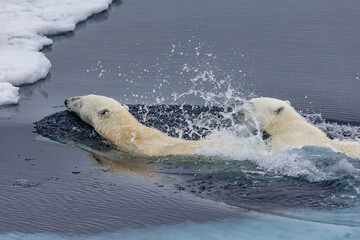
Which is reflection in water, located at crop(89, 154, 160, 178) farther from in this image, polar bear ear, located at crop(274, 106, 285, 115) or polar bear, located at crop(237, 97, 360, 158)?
polar bear ear, located at crop(274, 106, 285, 115)

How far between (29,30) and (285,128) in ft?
19.6

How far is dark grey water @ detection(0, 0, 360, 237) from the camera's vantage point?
7.04 meters

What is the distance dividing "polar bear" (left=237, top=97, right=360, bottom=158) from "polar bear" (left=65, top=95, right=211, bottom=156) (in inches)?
34.8

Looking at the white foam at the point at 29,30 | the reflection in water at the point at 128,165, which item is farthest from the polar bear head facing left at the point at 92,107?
the white foam at the point at 29,30

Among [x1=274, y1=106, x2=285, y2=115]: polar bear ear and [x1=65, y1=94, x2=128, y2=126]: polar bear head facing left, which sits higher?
[x1=274, y1=106, x2=285, y2=115]: polar bear ear

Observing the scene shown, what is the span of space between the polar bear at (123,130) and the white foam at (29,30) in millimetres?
1267

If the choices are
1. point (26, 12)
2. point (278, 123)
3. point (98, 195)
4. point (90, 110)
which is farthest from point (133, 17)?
point (98, 195)

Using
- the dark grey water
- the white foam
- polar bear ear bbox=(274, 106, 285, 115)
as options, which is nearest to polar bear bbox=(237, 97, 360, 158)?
polar bear ear bbox=(274, 106, 285, 115)

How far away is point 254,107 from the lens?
913cm

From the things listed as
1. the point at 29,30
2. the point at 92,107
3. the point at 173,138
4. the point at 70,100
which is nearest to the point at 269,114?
the point at 173,138

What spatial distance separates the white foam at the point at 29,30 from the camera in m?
11.0

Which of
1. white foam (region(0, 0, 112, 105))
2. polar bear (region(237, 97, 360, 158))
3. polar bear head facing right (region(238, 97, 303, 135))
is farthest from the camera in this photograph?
white foam (region(0, 0, 112, 105))

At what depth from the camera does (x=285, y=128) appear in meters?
8.84

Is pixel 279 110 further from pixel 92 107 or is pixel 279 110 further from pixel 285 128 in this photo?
pixel 92 107
